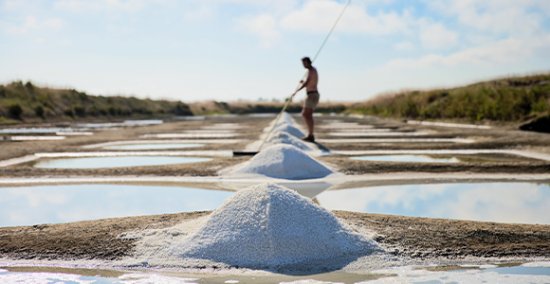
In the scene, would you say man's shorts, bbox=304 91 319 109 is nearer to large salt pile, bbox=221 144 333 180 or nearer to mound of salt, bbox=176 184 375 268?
large salt pile, bbox=221 144 333 180

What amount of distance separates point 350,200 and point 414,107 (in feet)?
70.1

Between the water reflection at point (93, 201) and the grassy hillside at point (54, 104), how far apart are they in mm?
17222

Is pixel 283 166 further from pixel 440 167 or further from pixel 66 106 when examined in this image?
pixel 66 106

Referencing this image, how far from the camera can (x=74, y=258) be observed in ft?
10.6

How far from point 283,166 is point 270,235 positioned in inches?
123

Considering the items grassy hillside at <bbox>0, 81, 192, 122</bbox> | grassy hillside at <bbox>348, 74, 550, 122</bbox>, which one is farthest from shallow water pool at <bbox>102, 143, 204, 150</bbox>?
grassy hillside at <bbox>0, 81, 192, 122</bbox>

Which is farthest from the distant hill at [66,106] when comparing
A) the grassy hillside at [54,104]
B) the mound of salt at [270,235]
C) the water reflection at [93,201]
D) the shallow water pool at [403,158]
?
the mound of salt at [270,235]

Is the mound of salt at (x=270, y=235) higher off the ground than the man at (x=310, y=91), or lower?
lower

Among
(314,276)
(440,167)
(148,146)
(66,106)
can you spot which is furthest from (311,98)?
(66,106)

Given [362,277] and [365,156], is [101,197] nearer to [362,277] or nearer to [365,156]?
[362,277]

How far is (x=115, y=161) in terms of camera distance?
8.68 m

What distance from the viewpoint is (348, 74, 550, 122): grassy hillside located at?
644 inches

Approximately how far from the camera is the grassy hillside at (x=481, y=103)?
16.4 metres

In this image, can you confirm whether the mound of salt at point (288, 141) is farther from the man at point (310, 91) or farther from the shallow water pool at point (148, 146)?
the shallow water pool at point (148, 146)
